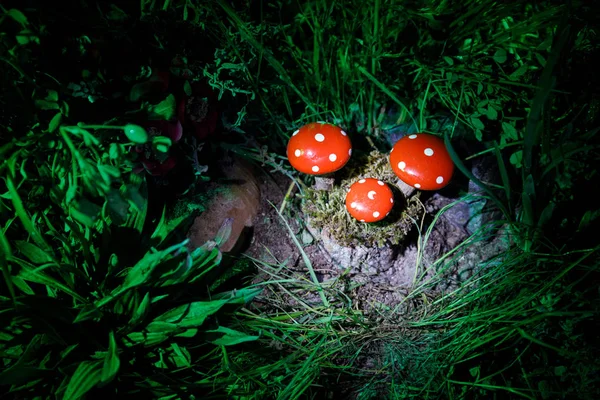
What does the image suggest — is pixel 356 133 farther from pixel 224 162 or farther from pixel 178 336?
pixel 178 336

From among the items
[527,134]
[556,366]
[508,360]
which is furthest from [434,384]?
[527,134]

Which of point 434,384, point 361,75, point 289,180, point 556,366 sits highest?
point 361,75

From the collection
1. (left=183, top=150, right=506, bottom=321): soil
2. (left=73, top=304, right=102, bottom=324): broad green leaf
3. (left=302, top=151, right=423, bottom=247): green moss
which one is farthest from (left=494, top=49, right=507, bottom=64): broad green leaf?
(left=73, top=304, right=102, bottom=324): broad green leaf

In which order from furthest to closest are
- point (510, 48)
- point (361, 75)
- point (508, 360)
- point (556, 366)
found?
point (361, 75) → point (510, 48) → point (508, 360) → point (556, 366)

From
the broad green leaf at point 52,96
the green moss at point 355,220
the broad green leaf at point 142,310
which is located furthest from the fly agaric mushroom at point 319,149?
the broad green leaf at point 52,96

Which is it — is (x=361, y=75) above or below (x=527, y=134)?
above

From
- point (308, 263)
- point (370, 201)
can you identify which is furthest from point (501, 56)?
point (308, 263)

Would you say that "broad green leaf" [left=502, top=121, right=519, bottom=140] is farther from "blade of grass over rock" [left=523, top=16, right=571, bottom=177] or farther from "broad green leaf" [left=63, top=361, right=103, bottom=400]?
"broad green leaf" [left=63, top=361, right=103, bottom=400]
